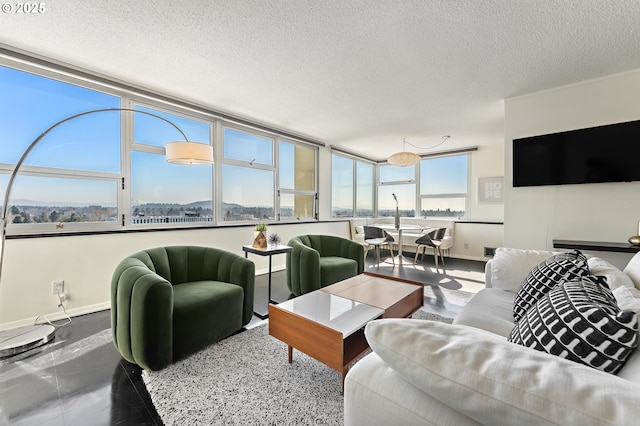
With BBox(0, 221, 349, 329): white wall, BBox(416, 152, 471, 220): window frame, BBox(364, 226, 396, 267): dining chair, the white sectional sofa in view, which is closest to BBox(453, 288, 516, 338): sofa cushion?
the white sectional sofa

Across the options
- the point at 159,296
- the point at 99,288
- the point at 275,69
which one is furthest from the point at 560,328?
the point at 99,288

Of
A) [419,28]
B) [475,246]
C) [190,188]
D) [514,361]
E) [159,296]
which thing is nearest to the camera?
[514,361]

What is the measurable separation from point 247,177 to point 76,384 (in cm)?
316

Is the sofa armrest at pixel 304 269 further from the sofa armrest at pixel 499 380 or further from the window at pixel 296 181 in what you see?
the sofa armrest at pixel 499 380

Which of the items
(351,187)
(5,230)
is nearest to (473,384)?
(5,230)

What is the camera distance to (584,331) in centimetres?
77

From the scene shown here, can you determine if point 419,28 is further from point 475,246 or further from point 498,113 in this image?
point 475,246

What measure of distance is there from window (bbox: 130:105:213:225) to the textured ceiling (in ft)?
1.33

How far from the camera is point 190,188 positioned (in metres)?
3.64

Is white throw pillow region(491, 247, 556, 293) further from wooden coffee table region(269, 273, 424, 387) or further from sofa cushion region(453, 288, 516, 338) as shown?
wooden coffee table region(269, 273, 424, 387)

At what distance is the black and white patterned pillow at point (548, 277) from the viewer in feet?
4.77

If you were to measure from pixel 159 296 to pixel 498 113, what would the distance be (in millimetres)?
4634

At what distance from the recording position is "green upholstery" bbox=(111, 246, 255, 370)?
1654 mm

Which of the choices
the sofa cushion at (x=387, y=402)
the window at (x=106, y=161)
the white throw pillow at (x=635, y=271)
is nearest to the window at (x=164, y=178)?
the window at (x=106, y=161)
